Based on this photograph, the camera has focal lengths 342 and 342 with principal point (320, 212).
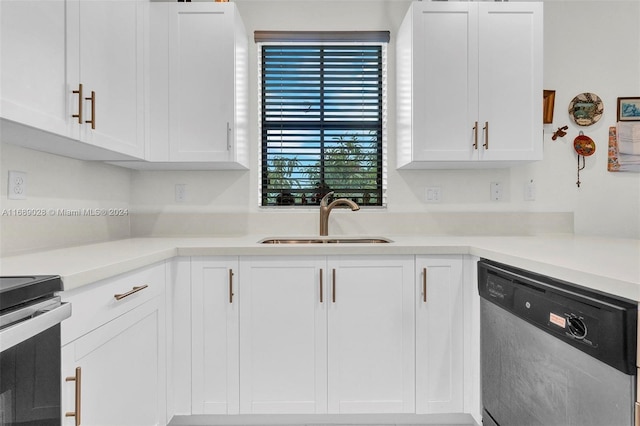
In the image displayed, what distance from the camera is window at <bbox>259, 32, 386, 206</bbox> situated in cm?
229

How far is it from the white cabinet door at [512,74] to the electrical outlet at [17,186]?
7.12 ft

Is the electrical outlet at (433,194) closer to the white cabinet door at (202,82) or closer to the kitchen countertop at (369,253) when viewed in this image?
the kitchen countertop at (369,253)

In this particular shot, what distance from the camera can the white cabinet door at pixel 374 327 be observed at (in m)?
1.61

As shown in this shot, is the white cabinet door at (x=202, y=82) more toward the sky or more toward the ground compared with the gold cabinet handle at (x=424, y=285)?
more toward the sky

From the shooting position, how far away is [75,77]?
4.10ft

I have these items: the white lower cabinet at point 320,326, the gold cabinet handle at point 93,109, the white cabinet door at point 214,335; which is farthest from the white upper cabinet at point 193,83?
the white lower cabinet at point 320,326

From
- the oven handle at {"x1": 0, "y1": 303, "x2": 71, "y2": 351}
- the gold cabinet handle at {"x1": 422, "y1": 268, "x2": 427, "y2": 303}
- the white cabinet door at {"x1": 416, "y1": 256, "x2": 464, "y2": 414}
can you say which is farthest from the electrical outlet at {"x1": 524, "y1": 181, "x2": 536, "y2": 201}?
the oven handle at {"x1": 0, "y1": 303, "x2": 71, "y2": 351}

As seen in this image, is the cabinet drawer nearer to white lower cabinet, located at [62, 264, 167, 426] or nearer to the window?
white lower cabinet, located at [62, 264, 167, 426]

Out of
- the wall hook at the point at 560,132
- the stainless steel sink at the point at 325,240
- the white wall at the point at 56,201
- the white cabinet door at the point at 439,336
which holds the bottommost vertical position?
the white cabinet door at the point at 439,336

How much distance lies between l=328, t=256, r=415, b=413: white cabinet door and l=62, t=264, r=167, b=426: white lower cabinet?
0.76 meters

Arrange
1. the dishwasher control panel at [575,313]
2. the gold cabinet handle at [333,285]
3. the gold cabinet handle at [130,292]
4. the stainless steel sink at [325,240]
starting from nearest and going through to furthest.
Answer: the dishwasher control panel at [575,313], the gold cabinet handle at [130,292], the gold cabinet handle at [333,285], the stainless steel sink at [325,240]

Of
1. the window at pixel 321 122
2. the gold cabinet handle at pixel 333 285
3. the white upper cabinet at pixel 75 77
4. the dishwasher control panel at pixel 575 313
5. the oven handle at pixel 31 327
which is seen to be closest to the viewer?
the oven handle at pixel 31 327

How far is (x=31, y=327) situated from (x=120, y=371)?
571mm

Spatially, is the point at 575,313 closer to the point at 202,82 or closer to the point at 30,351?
the point at 30,351
